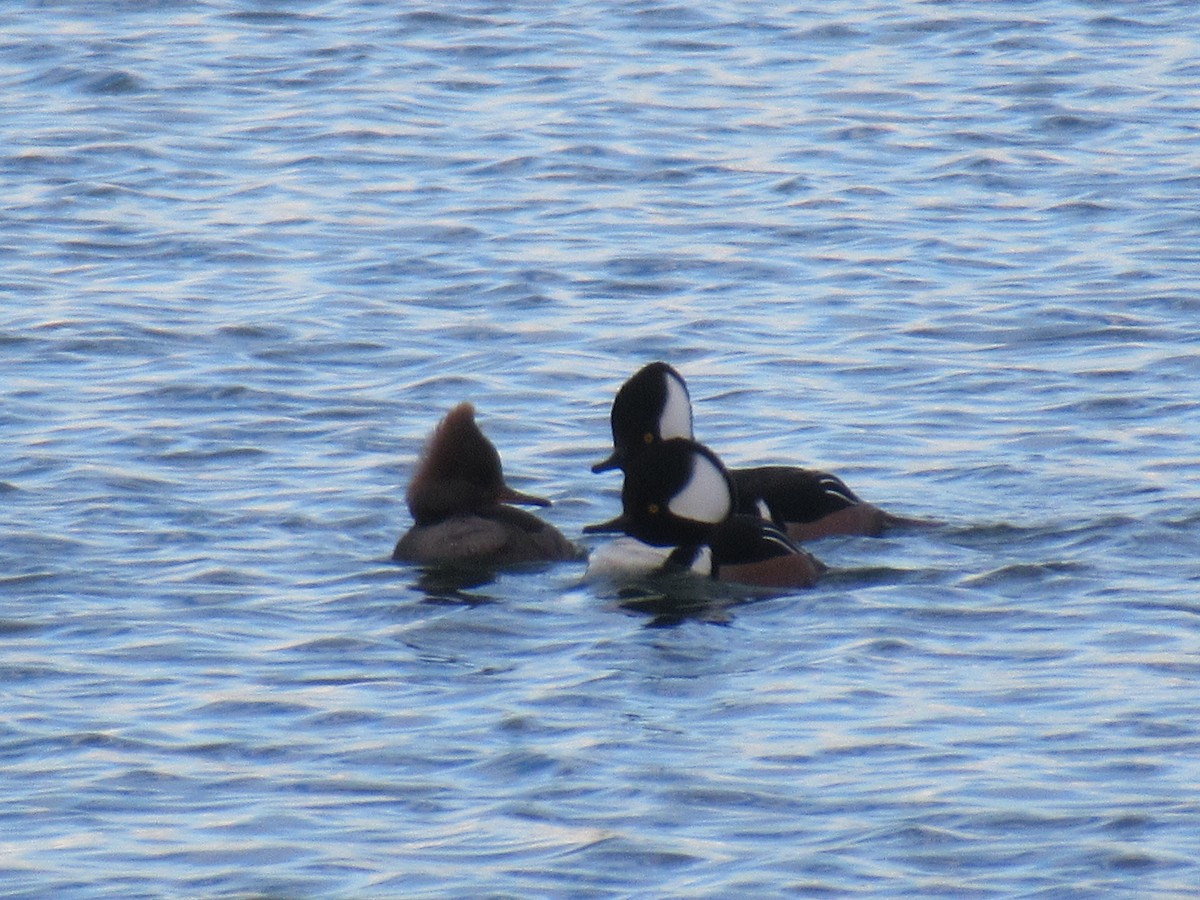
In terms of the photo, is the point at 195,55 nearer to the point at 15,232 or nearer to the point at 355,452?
the point at 15,232

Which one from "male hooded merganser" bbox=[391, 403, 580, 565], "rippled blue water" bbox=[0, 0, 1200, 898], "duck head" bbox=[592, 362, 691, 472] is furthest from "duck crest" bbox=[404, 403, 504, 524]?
"duck head" bbox=[592, 362, 691, 472]

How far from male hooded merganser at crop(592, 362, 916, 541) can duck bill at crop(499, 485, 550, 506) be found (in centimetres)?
38

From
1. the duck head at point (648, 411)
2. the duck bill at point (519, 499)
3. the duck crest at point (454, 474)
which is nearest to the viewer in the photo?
the duck crest at point (454, 474)

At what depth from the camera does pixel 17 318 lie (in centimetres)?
1451

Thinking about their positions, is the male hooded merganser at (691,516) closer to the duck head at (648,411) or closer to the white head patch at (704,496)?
the white head patch at (704,496)

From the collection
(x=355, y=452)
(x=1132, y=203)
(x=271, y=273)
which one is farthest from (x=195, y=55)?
(x=355, y=452)

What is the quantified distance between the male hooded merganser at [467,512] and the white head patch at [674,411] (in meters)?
0.68

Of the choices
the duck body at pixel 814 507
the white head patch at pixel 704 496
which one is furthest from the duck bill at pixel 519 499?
the duck body at pixel 814 507

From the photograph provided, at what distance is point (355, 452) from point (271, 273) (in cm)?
377

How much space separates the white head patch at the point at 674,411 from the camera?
11.0 m

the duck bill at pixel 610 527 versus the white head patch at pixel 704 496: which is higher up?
the white head patch at pixel 704 496

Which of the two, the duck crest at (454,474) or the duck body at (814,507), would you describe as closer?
the duck crest at (454,474)

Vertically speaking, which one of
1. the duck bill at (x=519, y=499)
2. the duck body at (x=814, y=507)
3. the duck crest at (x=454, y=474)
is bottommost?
the duck body at (x=814, y=507)

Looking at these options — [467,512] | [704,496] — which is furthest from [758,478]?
[467,512]
